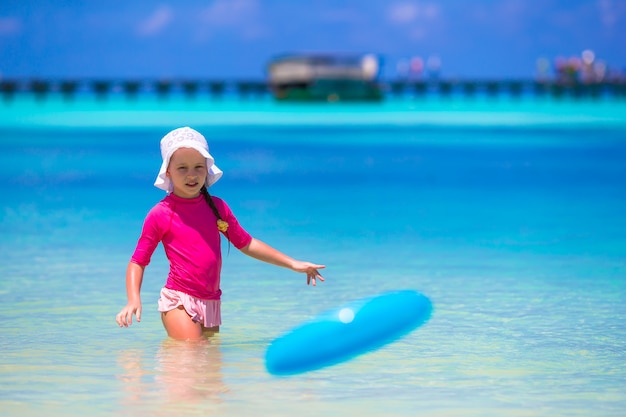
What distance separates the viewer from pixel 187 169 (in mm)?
4797

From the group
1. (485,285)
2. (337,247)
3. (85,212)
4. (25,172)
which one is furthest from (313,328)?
(25,172)

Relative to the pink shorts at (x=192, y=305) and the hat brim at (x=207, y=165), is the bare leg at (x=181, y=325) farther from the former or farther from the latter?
the hat brim at (x=207, y=165)

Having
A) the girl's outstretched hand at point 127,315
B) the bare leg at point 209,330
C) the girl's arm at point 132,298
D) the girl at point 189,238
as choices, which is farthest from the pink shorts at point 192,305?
the girl's outstretched hand at point 127,315

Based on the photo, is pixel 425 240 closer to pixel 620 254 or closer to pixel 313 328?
pixel 620 254

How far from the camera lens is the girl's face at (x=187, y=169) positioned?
4.77 meters

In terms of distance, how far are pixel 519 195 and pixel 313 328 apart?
9654 mm

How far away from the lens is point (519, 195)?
14.2 meters

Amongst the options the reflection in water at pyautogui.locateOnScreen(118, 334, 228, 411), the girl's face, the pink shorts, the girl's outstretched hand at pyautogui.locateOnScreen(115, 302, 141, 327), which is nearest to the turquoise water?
the reflection in water at pyautogui.locateOnScreen(118, 334, 228, 411)

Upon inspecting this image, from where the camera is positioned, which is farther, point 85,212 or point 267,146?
point 267,146

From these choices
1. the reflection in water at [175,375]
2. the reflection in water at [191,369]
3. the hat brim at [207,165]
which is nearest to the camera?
the reflection in water at [175,375]

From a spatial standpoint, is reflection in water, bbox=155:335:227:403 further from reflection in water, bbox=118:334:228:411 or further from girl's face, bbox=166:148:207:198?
girl's face, bbox=166:148:207:198

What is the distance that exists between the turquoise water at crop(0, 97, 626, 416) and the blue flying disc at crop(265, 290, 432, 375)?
0.22 feet

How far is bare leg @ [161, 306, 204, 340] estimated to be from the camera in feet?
16.5

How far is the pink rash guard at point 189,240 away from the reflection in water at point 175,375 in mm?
282
